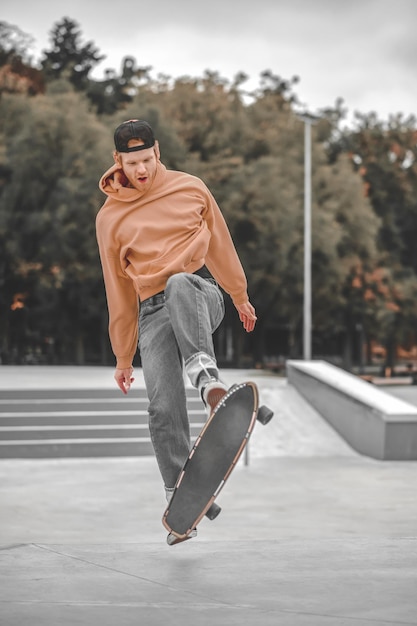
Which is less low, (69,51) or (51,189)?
(69,51)

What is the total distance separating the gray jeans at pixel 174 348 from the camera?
16.0 feet

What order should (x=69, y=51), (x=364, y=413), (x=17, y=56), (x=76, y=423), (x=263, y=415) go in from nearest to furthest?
(x=263, y=415) → (x=364, y=413) → (x=76, y=423) → (x=17, y=56) → (x=69, y=51)

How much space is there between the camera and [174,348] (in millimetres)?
5125

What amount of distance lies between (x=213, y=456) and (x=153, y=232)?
109 cm

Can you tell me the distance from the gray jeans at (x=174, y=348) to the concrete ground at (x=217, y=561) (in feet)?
1.77

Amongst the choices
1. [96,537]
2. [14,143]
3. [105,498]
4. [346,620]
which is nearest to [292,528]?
[96,537]

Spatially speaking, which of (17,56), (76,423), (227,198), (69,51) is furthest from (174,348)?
(69,51)

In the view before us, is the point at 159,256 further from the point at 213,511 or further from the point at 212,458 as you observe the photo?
the point at 213,511

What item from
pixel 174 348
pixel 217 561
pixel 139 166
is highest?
pixel 139 166

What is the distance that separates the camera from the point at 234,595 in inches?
171

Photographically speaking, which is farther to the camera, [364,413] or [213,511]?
[364,413]

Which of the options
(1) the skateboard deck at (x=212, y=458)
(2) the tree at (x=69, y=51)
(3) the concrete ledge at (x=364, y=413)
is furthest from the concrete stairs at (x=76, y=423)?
(2) the tree at (x=69, y=51)

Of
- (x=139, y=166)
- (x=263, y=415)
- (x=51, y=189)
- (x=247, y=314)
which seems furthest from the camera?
(x=51, y=189)

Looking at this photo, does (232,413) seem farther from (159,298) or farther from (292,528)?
(292,528)
